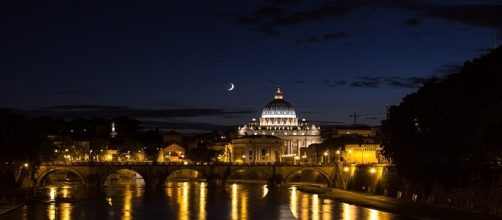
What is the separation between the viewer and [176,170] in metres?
126

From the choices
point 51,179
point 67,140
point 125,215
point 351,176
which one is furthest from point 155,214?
point 67,140

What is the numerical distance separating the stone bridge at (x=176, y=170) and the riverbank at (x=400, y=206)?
1786 centimetres

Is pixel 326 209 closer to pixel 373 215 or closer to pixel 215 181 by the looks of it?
pixel 373 215

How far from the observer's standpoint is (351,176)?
373ft

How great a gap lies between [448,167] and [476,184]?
514 centimetres

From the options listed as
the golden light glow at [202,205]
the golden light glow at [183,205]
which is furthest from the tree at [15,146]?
the golden light glow at [202,205]

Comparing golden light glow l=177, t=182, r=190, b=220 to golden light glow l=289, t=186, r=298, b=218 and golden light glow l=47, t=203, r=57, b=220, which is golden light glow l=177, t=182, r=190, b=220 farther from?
golden light glow l=47, t=203, r=57, b=220

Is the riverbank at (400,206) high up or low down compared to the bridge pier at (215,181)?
down

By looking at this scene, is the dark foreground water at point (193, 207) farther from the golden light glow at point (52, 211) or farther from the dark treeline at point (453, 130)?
the dark treeline at point (453, 130)

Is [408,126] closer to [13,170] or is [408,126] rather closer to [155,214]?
[155,214]

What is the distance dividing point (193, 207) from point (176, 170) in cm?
4380

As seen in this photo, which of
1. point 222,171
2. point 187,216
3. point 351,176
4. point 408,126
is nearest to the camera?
point 187,216

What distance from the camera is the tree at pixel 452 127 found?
6234 cm

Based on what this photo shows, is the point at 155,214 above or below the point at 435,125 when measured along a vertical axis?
below
